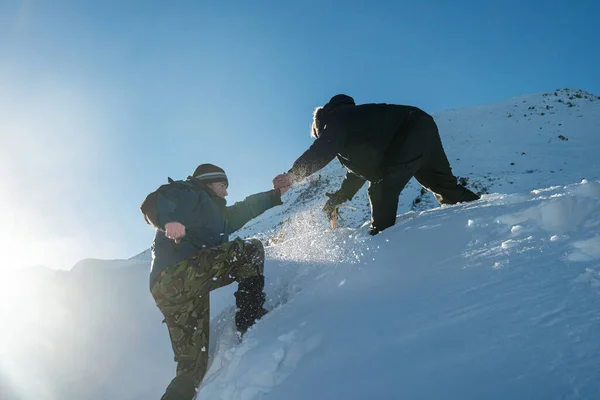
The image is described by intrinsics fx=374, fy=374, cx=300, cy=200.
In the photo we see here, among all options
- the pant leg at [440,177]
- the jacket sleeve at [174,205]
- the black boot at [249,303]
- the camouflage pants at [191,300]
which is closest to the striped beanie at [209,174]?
the jacket sleeve at [174,205]

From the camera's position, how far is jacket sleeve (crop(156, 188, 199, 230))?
2842 millimetres

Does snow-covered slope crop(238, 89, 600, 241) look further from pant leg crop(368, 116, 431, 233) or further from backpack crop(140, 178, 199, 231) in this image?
backpack crop(140, 178, 199, 231)

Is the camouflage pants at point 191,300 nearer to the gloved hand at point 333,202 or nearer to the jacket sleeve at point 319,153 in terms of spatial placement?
the jacket sleeve at point 319,153

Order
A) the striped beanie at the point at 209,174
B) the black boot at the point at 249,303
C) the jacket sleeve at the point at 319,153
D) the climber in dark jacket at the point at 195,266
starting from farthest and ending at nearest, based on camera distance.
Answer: the jacket sleeve at the point at 319,153 → the striped beanie at the point at 209,174 → the black boot at the point at 249,303 → the climber in dark jacket at the point at 195,266

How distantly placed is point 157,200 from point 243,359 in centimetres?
134

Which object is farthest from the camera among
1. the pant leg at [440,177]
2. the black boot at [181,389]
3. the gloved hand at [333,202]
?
the gloved hand at [333,202]

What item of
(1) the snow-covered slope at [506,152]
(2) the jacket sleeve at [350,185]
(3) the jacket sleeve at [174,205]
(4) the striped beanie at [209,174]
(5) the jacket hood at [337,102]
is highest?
(5) the jacket hood at [337,102]

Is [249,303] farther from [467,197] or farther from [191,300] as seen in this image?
[467,197]

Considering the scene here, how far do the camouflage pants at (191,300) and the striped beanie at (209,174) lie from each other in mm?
595

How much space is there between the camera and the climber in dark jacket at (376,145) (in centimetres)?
369

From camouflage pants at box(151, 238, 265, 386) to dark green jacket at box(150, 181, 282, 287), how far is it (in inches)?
3.8

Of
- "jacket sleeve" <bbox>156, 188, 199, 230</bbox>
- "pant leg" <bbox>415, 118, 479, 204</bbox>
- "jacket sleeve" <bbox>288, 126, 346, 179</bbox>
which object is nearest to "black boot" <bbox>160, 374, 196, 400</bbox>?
"jacket sleeve" <bbox>156, 188, 199, 230</bbox>

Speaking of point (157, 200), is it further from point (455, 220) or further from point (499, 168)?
point (499, 168)

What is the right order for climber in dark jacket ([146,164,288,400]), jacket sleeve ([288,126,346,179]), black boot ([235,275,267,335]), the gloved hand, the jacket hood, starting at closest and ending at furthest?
climber in dark jacket ([146,164,288,400]) < black boot ([235,275,267,335]) < jacket sleeve ([288,126,346,179]) < the jacket hood < the gloved hand
